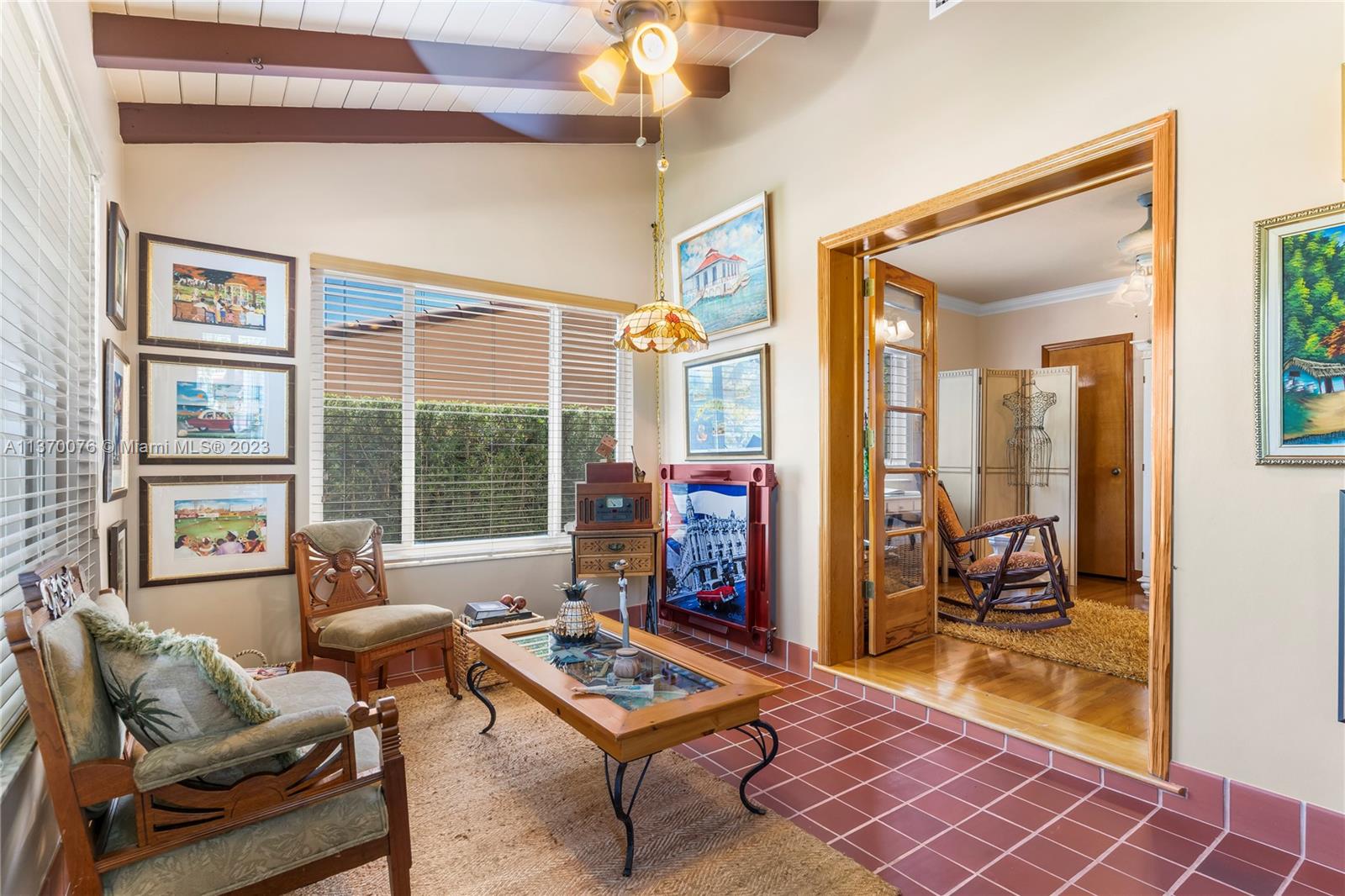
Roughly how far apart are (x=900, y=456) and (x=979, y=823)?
212 centimetres

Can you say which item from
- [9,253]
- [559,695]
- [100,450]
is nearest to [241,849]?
[559,695]

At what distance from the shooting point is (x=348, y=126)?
11.0 feet

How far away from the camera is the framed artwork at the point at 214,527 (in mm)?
3092

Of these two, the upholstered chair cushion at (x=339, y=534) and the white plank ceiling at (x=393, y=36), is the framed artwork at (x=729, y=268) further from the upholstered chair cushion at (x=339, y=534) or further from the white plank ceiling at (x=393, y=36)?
the upholstered chair cushion at (x=339, y=534)

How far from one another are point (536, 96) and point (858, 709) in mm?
3619

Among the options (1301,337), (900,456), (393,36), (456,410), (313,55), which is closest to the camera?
(1301,337)

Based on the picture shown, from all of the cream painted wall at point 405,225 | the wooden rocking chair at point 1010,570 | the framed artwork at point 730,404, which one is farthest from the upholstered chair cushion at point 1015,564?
the cream painted wall at point 405,225

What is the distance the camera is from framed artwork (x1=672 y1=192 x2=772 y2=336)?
3.90 meters

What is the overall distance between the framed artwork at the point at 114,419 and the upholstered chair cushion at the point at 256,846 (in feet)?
5.03

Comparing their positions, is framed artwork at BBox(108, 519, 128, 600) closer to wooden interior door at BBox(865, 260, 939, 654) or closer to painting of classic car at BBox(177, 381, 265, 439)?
painting of classic car at BBox(177, 381, 265, 439)

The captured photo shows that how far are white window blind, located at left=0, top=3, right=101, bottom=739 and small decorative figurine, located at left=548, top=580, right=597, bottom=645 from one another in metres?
1.58

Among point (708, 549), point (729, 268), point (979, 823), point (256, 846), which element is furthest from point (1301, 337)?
point (256, 846)

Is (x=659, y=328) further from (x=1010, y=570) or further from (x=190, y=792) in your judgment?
(x=1010, y=570)

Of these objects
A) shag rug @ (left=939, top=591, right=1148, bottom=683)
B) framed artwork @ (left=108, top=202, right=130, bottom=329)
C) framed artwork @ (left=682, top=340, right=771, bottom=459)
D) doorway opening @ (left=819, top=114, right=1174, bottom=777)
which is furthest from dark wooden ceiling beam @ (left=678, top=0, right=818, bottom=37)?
shag rug @ (left=939, top=591, right=1148, bottom=683)
